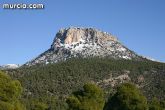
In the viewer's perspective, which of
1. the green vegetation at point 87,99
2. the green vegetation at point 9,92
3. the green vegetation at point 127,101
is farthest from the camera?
the green vegetation at point 87,99

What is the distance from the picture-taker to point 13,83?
221 ft

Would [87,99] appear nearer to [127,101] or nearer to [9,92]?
[127,101]

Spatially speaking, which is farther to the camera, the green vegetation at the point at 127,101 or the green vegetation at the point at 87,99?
the green vegetation at the point at 87,99

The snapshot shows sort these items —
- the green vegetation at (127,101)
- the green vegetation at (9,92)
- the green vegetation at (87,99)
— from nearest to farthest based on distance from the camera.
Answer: the green vegetation at (9,92) < the green vegetation at (127,101) < the green vegetation at (87,99)

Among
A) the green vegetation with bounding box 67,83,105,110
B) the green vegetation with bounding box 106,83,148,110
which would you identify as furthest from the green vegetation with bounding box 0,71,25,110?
the green vegetation with bounding box 106,83,148,110

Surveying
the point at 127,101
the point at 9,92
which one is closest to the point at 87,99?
the point at 127,101

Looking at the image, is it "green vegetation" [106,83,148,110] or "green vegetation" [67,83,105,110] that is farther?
"green vegetation" [67,83,105,110]

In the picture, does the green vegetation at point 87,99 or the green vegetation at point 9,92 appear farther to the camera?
the green vegetation at point 87,99

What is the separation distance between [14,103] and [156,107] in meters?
26.0

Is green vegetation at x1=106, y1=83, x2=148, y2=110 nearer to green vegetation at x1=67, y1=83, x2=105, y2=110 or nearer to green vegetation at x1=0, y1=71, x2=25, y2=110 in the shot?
green vegetation at x1=67, y1=83, x2=105, y2=110

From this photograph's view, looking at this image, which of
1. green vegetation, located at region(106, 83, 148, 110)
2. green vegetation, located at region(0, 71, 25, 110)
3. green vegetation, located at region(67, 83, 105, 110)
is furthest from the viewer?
green vegetation, located at region(67, 83, 105, 110)

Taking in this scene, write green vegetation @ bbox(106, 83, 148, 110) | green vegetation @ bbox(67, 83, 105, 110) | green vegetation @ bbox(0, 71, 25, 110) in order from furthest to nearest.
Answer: green vegetation @ bbox(67, 83, 105, 110) → green vegetation @ bbox(106, 83, 148, 110) → green vegetation @ bbox(0, 71, 25, 110)

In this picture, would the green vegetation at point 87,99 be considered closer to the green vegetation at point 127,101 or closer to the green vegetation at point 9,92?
the green vegetation at point 127,101

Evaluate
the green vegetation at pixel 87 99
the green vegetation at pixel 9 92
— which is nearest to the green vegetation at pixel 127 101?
the green vegetation at pixel 87 99
